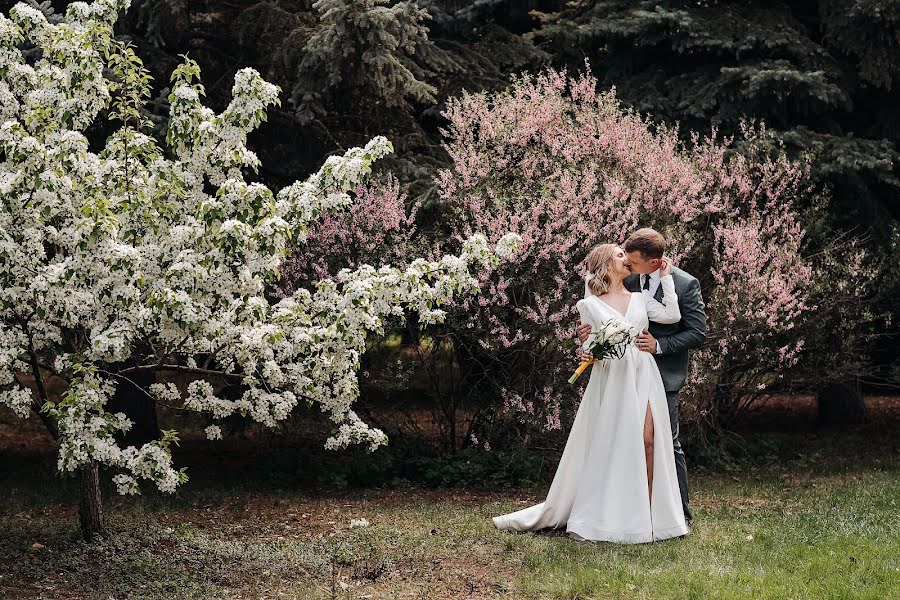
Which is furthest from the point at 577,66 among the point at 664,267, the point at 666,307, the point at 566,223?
the point at 666,307

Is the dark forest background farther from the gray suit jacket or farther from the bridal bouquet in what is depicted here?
the bridal bouquet

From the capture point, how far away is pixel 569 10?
13648mm

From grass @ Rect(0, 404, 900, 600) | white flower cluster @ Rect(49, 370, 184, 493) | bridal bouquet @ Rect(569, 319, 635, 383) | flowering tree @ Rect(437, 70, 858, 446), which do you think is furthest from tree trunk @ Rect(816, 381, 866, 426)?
white flower cluster @ Rect(49, 370, 184, 493)

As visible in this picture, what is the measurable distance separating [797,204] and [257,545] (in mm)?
7683

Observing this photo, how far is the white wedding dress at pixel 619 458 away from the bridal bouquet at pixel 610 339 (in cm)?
16

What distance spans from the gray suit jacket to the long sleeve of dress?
7cm

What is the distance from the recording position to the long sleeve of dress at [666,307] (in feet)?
21.5

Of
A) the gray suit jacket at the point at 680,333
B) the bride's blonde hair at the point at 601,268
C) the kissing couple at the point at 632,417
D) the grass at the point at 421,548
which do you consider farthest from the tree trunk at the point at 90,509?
the gray suit jacket at the point at 680,333

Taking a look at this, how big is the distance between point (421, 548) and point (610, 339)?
1784mm

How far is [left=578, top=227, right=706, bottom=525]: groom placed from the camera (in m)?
6.50

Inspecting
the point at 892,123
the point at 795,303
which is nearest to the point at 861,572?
the point at 795,303

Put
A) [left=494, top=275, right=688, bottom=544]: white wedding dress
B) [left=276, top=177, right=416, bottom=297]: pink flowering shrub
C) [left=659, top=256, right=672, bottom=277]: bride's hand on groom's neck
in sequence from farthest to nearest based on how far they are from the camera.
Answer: [left=276, top=177, right=416, bottom=297]: pink flowering shrub, [left=659, top=256, right=672, bottom=277]: bride's hand on groom's neck, [left=494, top=275, right=688, bottom=544]: white wedding dress

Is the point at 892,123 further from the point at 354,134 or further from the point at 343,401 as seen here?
the point at 343,401

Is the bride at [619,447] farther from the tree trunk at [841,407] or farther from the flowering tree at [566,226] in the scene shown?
the tree trunk at [841,407]
